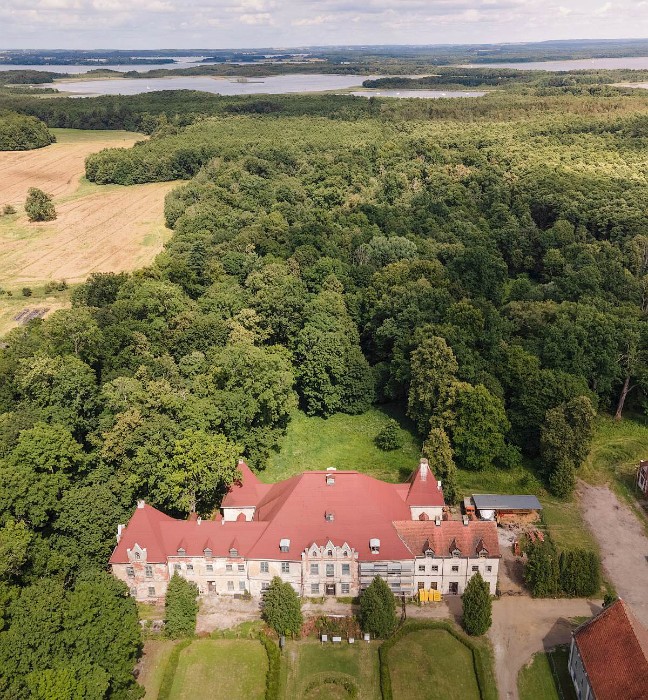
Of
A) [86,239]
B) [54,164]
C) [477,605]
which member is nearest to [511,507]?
[477,605]

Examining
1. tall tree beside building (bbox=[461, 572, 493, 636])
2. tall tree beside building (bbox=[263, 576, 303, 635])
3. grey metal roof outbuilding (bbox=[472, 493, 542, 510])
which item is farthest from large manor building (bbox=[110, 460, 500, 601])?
grey metal roof outbuilding (bbox=[472, 493, 542, 510])

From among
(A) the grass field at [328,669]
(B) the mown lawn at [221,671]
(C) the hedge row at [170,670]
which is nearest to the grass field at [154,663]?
(C) the hedge row at [170,670]

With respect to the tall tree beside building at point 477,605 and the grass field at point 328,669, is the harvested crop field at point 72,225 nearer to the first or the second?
the grass field at point 328,669

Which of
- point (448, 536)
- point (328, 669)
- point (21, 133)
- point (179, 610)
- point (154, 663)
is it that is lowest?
point (154, 663)

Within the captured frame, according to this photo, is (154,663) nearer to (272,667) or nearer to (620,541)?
(272,667)

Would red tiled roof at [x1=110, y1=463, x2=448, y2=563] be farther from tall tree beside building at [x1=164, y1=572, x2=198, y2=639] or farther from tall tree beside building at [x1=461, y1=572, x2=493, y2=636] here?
tall tree beside building at [x1=461, y1=572, x2=493, y2=636]

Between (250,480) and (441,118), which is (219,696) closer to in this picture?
(250,480)
